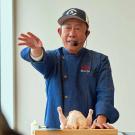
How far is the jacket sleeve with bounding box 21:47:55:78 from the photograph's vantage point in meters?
0.95

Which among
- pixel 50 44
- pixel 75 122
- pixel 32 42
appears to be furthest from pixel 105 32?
pixel 75 122

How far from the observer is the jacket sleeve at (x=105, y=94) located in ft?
3.06

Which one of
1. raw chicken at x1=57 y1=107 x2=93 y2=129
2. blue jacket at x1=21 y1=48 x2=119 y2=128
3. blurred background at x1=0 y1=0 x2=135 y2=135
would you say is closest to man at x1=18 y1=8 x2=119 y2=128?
blue jacket at x1=21 y1=48 x2=119 y2=128

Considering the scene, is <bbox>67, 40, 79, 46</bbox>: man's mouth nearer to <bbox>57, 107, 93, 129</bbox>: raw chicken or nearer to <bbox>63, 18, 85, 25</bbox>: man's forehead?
<bbox>63, 18, 85, 25</bbox>: man's forehead

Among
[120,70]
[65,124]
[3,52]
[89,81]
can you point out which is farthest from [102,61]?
[3,52]

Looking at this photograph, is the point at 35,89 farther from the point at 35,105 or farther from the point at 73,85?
the point at 73,85

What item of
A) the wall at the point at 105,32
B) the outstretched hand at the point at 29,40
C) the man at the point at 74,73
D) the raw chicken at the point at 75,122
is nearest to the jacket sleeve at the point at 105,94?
the man at the point at 74,73

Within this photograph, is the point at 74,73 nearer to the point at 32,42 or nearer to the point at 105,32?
the point at 32,42

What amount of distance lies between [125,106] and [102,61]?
108cm

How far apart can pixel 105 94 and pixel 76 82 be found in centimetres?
9

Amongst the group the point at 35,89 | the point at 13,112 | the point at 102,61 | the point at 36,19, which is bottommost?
the point at 13,112

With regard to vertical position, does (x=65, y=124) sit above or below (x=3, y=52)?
below

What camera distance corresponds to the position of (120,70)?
6.70 feet

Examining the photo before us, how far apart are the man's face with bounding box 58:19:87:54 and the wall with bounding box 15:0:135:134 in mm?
1049
